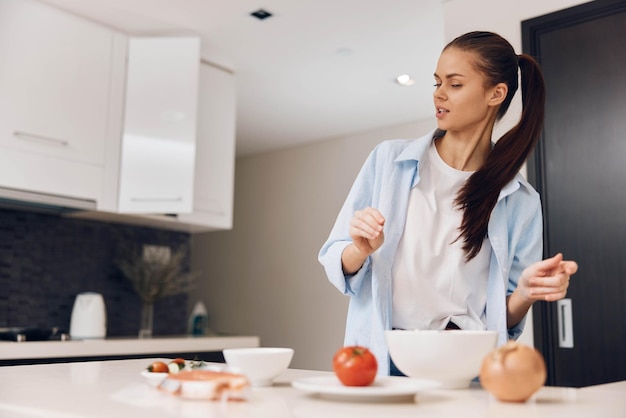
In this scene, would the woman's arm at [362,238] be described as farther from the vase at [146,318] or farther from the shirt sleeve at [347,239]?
the vase at [146,318]

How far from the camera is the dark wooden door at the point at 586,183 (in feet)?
8.40

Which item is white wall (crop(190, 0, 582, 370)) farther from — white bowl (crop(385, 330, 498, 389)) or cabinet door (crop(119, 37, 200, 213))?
white bowl (crop(385, 330, 498, 389))

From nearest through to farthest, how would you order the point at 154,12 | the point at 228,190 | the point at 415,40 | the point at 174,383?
the point at 174,383, the point at 154,12, the point at 415,40, the point at 228,190

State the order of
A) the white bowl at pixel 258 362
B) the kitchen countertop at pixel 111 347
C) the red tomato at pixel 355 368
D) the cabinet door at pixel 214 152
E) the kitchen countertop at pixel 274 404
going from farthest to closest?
the cabinet door at pixel 214 152
the kitchen countertop at pixel 111 347
the white bowl at pixel 258 362
the red tomato at pixel 355 368
the kitchen countertop at pixel 274 404

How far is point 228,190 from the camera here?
378cm

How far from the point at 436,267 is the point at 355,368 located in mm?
573

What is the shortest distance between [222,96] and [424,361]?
120 inches

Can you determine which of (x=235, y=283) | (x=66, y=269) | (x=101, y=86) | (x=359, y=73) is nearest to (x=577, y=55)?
(x=359, y=73)

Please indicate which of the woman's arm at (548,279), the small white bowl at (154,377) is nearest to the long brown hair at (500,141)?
the woman's arm at (548,279)

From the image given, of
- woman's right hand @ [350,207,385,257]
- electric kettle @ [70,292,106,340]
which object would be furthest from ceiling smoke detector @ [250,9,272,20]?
woman's right hand @ [350,207,385,257]

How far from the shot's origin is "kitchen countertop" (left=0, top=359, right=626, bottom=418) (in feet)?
2.47

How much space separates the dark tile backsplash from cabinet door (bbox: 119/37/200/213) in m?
0.59

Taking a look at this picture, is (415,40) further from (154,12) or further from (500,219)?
(500,219)

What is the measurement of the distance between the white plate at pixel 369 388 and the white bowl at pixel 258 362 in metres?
0.08
